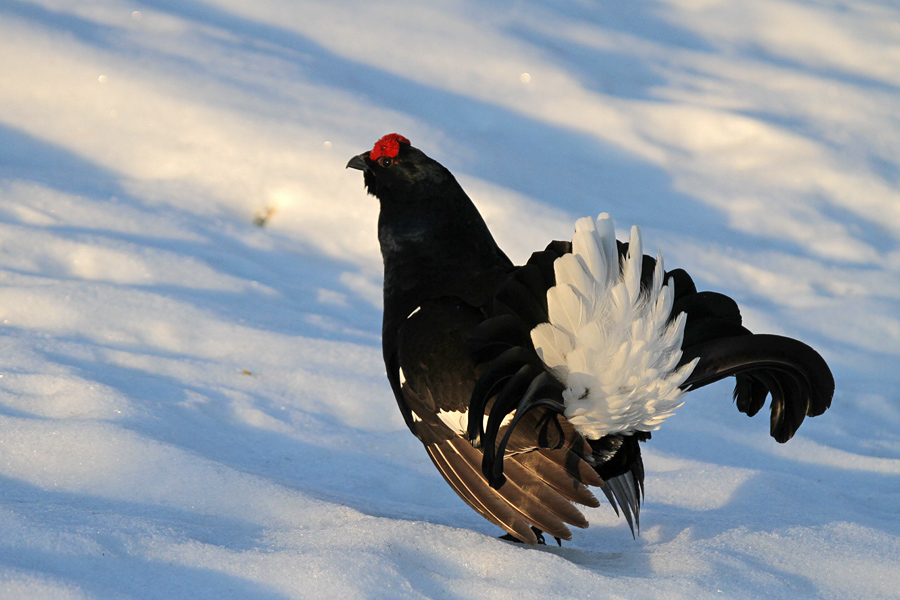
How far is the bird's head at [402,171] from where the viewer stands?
2.88m

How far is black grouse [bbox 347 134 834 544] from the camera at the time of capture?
2.14m

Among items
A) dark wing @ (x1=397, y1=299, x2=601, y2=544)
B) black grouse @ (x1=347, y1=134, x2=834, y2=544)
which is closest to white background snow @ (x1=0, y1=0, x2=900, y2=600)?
dark wing @ (x1=397, y1=299, x2=601, y2=544)

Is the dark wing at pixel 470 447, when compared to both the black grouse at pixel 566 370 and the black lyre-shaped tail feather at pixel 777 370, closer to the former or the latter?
the black grouse at pixel 566 370

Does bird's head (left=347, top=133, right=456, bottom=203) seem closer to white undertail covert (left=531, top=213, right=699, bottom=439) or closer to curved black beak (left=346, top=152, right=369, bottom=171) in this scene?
curved black beak (left=346, top=152, right=369, bottom=171)

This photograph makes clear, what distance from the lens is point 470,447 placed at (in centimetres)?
234

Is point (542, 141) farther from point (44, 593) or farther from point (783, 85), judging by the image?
point (44, 593)

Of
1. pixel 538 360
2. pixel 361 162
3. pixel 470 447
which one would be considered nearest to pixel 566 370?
pixel 538 360

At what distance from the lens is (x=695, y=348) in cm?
229

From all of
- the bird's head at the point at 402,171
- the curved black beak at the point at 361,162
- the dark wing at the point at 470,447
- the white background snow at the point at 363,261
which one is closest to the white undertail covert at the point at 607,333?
the dark wing at the point at 470,447

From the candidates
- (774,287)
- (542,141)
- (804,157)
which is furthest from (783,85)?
(774,287)

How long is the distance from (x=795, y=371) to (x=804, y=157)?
5159 mm

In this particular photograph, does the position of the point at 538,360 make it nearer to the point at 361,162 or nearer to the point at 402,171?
the point at 402,171

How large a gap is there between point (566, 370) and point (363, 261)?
3062mm

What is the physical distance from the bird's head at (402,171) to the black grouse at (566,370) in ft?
1.59
